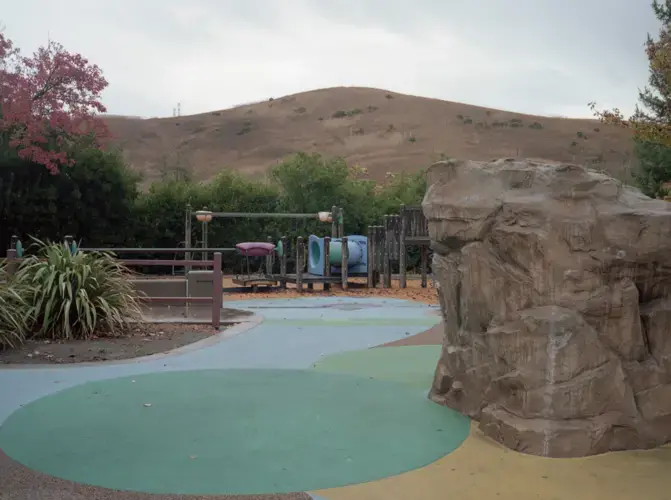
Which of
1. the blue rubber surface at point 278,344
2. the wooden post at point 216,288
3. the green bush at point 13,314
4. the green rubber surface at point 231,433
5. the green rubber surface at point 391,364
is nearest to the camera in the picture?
the green rubber surface at point 231,433

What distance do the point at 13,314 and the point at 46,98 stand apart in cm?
1000

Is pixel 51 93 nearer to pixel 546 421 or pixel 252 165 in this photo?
pixel 546 421

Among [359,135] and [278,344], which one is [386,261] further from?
[359,135]

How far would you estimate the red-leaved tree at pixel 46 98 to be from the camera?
46.1ft

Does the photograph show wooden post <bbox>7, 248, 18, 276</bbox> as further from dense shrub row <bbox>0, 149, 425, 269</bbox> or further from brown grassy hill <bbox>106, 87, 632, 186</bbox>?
brown grassy hill <bbox>106, 87, 632, 186</bbox>

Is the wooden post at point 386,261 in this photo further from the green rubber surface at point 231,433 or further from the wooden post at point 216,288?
the green rubber surface at point 231,433

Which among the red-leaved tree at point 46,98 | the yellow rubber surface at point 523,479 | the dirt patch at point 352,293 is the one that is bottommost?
the dirt patch at point 352,293

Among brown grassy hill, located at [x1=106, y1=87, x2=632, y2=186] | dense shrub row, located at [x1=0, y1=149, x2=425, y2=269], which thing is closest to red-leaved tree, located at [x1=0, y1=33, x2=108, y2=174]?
dense shrub row, located at [x1=0, y1=149, x2=425, y2=269]

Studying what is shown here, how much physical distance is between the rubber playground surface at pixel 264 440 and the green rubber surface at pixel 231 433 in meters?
0.01

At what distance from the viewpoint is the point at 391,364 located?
5.98 meters

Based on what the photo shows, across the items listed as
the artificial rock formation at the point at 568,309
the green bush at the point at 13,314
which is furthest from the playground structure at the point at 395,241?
the artificial rock formation at the point at 568,309

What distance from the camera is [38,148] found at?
15977mm

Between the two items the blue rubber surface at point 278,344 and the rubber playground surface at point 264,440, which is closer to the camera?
the rubber playground surface at point 264,440

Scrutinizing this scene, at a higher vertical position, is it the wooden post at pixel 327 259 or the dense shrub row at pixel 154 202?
the dense shrub row at pixel 154 202
